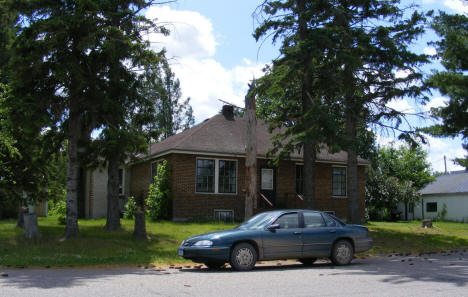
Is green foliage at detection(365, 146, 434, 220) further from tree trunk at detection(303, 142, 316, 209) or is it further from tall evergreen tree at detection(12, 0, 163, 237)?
tall evergreen tree at detection(12, 0, 163, 237)

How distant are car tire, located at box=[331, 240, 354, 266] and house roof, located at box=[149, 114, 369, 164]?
10.1 metres

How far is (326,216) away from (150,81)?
8.36m

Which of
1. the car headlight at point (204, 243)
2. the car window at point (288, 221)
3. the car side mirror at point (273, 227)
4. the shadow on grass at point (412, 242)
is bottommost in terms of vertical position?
the shadow on grass at point (412, 242)

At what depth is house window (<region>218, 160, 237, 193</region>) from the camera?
979 inches

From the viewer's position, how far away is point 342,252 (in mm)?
12570

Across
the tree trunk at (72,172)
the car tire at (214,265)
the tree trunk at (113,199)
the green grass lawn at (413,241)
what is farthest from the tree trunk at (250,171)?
the tree trunk at (72,172)

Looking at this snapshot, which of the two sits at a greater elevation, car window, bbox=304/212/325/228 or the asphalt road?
car window, bbox=304/212/325/228

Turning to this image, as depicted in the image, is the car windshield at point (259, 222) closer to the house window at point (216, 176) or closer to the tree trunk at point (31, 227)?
the tree trunk at point (31, 227)

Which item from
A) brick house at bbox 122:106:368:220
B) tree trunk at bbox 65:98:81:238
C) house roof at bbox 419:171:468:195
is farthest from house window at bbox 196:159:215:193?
house roof at bbox 419:171:468:195

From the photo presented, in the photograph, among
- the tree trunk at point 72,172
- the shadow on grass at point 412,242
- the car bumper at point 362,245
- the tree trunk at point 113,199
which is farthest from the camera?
the tree trunk at point 113,199

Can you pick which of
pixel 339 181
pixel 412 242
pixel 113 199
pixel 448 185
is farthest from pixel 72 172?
pixel 448 185

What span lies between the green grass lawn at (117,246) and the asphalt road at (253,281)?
1.06 meters

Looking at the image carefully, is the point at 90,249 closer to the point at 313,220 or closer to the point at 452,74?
the point at 313,220

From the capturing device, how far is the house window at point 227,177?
81.6 ft
